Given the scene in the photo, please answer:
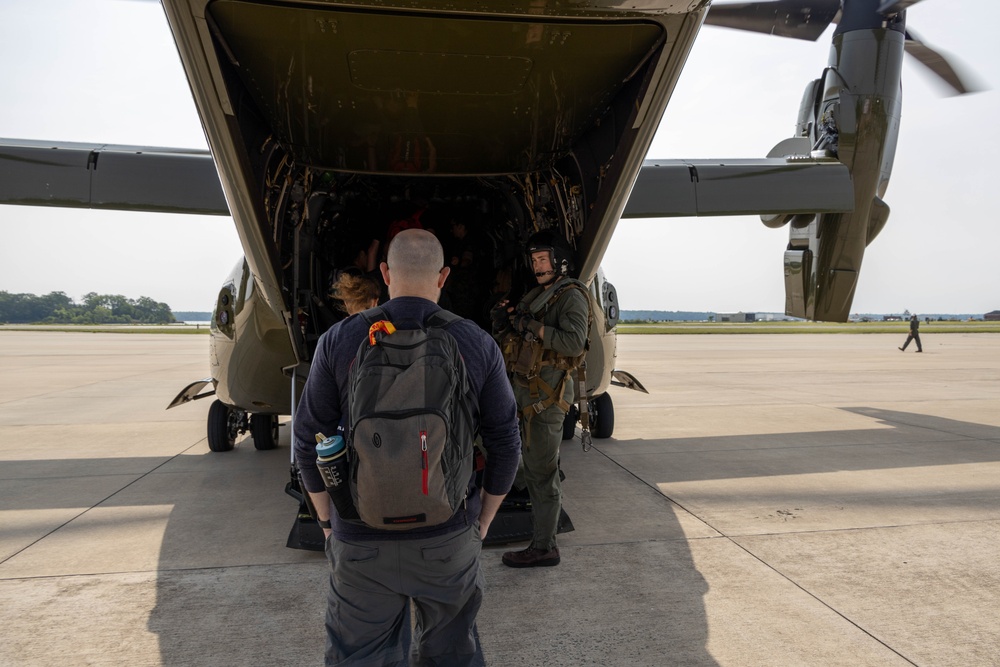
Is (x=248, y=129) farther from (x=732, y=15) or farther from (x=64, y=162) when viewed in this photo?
(x=732, y=15)

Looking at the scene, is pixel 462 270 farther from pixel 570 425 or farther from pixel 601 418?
pixel 601 418

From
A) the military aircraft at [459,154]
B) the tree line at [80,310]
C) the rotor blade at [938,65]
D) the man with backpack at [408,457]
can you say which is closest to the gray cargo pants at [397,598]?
the man with backpack at [408,457]

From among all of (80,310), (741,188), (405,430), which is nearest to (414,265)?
(405,430)

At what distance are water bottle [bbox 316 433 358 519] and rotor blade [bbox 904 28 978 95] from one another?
7989 millimetres

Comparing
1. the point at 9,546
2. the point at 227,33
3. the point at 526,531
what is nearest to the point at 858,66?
the point at 526,531

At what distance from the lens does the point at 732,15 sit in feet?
23.5

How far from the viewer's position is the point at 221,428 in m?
6.86

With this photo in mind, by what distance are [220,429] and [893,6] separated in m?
7.36

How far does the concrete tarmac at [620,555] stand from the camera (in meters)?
2.80

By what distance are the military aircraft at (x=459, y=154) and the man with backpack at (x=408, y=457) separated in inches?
54.1

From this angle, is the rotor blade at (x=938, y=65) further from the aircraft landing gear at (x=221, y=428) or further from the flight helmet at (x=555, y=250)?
the aircraft landing gear at (x=221, y=428)

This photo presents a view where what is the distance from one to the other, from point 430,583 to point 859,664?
5.84ft

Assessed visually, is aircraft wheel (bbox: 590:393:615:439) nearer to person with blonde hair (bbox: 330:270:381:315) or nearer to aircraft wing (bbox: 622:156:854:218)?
aircraft wing (bbox: 622:156:854:218)

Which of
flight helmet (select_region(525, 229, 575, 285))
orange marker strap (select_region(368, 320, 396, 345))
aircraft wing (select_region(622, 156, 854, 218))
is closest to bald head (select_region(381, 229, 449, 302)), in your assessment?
orange marker strap (select_region(368, 320, 396, 345))
